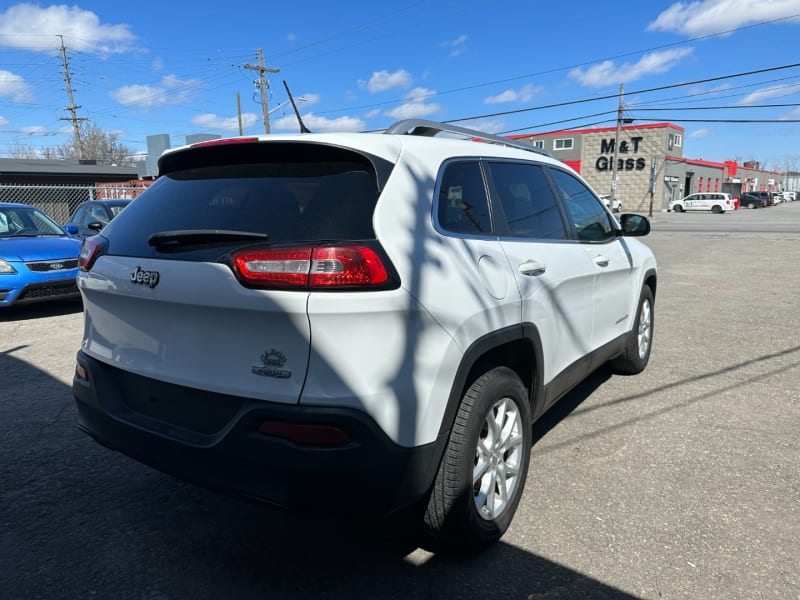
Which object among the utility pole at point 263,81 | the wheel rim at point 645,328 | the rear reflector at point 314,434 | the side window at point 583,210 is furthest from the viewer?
the utility pole at point 263,81

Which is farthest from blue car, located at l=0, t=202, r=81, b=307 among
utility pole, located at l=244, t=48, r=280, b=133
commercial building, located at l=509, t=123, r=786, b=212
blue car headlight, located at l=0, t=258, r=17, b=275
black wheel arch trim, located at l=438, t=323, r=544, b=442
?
commercial building, located at l=509, t=123, r=786, b=212

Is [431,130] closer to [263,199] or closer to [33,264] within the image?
[263,199]

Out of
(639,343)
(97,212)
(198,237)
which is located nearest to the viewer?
(198,237)

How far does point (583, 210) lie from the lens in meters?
3.97

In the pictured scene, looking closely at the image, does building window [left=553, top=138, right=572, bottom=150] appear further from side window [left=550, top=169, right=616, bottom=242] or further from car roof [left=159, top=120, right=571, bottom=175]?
car roof [left=159, top=120, right=571, bottom=175]

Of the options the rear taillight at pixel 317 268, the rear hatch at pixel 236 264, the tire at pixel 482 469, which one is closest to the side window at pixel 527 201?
the tire at pixel 482 469

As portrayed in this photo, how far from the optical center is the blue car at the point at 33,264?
23.7 feet

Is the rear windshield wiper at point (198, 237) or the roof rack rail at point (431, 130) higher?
the roof rack rail at point (431, 130)

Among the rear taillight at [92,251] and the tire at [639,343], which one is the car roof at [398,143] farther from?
the tire at [639,343]

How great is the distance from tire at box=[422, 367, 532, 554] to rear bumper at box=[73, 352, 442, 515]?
5.7 inches

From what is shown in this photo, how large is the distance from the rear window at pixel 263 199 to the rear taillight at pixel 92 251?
0.16ft

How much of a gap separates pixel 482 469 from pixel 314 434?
950mm

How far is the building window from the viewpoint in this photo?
55.6 m

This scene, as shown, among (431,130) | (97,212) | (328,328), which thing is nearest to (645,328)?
(431,130)
